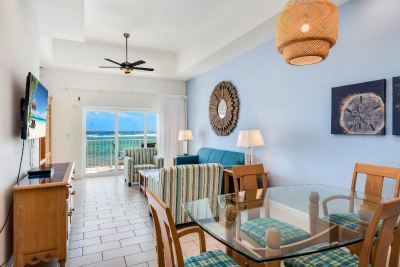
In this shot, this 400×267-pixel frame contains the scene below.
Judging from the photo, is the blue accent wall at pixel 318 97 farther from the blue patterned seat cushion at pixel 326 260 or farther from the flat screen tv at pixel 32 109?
the flat screen tv at pixel 32 109

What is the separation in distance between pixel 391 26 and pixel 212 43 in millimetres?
2968

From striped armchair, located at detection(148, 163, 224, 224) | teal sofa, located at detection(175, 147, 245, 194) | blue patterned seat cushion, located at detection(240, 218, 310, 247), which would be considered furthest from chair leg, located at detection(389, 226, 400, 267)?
teal sofa, located at detection(175, 147, 245, 194)

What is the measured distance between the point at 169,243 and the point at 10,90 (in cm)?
214

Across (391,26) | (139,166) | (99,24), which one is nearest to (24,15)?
(99,24)

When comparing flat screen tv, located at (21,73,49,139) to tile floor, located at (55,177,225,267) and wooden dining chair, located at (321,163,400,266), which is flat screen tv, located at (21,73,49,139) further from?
wooden dining chair, located at (321,163,400,266)

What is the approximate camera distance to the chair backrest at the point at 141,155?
5899mm

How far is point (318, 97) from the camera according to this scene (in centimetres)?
332

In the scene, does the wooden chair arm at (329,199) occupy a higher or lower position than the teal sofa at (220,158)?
lower

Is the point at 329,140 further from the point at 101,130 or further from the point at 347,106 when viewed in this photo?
the point at 101,130

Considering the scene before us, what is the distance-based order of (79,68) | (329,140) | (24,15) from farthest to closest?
(79,68) < (329,140) < (24,15)

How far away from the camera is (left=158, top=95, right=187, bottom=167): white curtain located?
23.4ft

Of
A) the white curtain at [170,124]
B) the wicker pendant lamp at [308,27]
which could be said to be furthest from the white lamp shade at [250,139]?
the white curtain at [170,124]

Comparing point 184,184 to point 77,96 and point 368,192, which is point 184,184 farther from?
point 77,96

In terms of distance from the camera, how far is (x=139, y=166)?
5621 millimetres
